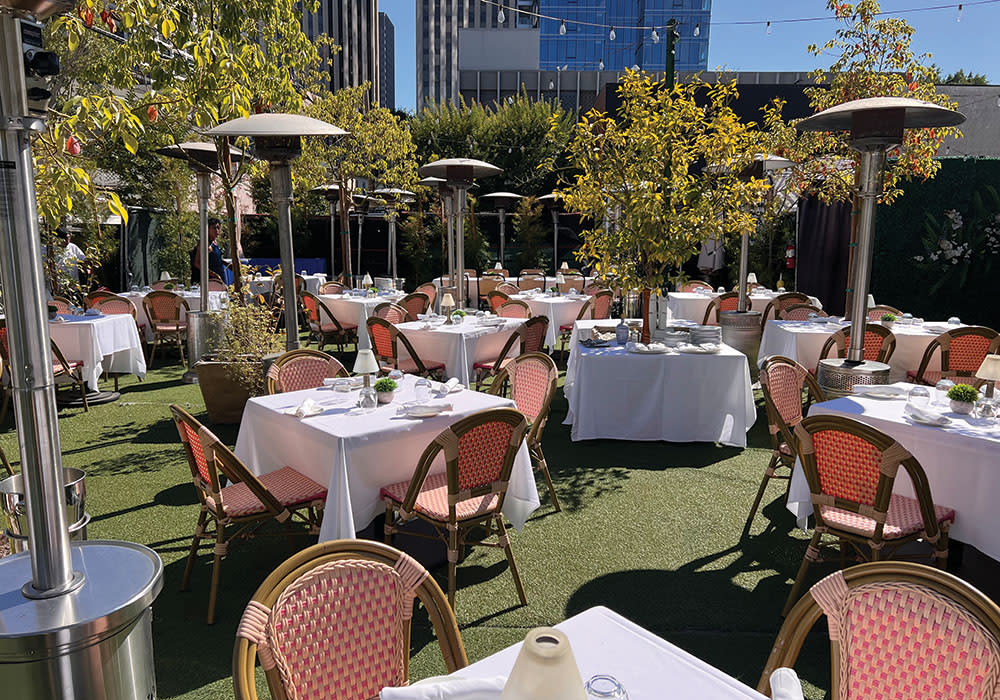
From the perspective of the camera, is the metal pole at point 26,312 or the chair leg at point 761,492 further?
the chair leg at point 761,492

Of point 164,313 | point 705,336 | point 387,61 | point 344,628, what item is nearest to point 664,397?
point 705,336

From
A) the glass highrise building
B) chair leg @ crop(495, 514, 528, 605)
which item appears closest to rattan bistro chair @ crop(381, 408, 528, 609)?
chair leg @ crop(495, 514, 528, 605)

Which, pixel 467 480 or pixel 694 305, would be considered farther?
pixel 694 305

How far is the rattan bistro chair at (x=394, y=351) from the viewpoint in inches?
259

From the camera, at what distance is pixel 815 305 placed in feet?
28.2

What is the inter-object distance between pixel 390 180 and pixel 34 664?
1489 centimetres

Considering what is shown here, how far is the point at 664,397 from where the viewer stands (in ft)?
18.6

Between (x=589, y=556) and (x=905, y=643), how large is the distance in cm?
223

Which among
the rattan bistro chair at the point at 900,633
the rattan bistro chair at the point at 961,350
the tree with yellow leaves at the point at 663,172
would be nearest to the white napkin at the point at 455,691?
the rattan bistro chair at the point at 900,633

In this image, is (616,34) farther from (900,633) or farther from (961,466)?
→ (900,633)

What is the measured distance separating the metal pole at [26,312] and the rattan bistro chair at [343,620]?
49 cm

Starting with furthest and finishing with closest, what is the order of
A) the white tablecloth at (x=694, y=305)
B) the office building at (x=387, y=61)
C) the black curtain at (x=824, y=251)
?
the office building at (x=387, y=61) < the black curtain at (x=824, y=251) < the white tablecloth at (x=694, y=305)

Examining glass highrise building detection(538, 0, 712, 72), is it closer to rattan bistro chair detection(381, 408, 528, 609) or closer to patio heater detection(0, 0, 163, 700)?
rattan bistro chair detection(381, 408, 528, 609)

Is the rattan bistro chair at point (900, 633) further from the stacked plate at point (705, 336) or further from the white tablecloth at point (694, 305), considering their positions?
the white tablecloth at point (694, 305)
